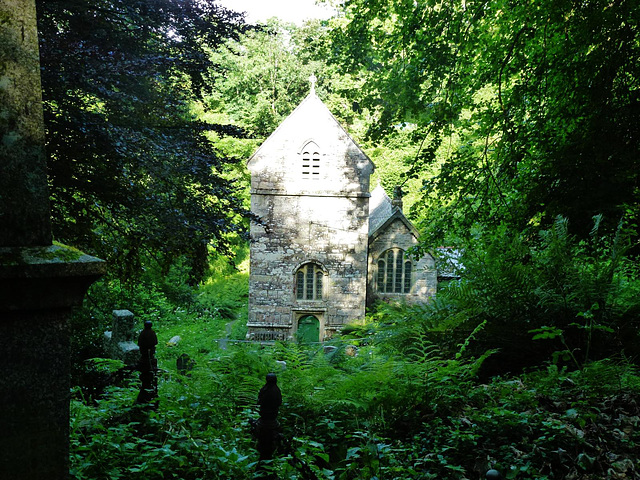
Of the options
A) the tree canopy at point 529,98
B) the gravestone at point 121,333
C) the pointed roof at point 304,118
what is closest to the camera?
the tree canopy at point 529,98

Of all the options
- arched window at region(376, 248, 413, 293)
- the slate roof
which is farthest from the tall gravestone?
the slate roof

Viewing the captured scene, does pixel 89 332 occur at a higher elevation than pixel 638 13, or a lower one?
lower

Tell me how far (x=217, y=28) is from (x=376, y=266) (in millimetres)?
13832

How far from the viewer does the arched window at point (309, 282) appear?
59.2 ft

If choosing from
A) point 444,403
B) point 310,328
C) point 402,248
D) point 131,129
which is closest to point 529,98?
point 444,403

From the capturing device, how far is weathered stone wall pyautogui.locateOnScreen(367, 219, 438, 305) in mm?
19531

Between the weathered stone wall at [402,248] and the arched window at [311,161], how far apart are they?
3933 mm

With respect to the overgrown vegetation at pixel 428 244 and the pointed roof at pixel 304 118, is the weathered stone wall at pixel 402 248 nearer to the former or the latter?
the pointed roof at pixel 304 118

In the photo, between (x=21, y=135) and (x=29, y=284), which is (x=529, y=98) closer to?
(x=21, y=135)

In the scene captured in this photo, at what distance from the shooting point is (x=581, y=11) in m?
5.20

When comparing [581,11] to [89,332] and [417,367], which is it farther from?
[89,332]

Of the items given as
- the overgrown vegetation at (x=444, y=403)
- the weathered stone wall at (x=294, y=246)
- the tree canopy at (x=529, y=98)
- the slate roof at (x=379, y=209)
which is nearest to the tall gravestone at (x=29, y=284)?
the overgrown vegetation at (x=444, y=403)

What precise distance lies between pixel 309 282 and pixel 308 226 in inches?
83.3

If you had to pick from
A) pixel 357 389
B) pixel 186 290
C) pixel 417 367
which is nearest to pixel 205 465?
pixel 357 389
